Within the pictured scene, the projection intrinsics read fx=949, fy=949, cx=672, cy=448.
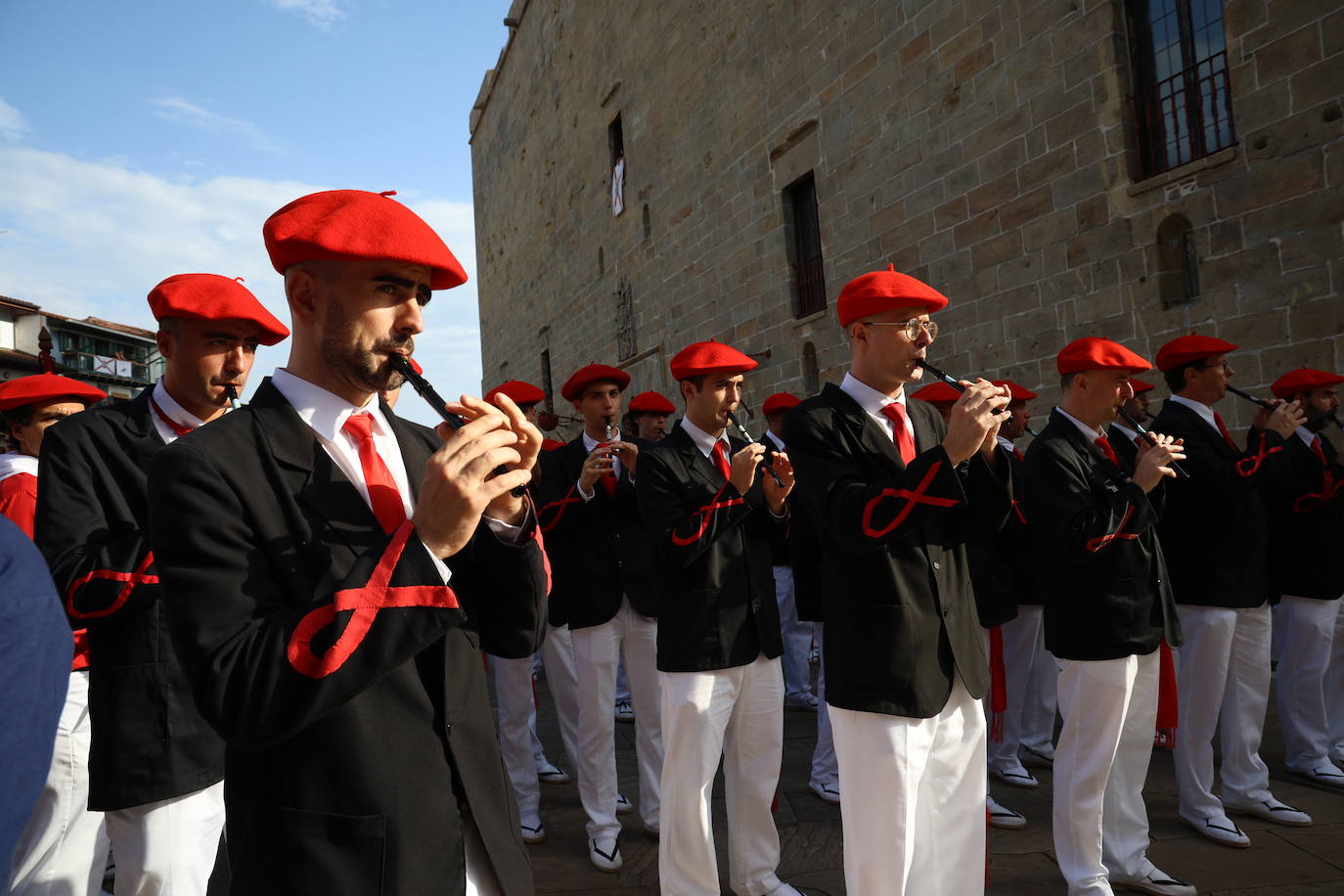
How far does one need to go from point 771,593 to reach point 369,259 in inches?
100

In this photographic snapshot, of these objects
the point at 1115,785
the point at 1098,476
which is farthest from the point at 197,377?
the point at 1115,785

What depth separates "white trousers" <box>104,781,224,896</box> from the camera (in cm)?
229

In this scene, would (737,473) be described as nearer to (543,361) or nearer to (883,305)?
(883,305)

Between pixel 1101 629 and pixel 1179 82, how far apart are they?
5579mm

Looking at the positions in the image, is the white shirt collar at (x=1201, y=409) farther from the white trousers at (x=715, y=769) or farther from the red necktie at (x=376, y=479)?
the red necktie at (x=376, y=479)

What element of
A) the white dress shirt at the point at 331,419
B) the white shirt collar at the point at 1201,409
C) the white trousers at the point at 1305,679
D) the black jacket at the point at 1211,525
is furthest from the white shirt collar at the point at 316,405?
the white trousers at the point at 1305,679

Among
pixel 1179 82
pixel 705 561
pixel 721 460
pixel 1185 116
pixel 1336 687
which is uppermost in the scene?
pixel 1179 82

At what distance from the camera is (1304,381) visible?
569cm

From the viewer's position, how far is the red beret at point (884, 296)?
→ 9.73ft

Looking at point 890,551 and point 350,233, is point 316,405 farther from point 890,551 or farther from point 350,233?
point 890,551

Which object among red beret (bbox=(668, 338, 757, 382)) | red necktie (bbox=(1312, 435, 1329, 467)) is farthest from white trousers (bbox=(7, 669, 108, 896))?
red necktie (bbox=(1312, 435, 1329, 467))

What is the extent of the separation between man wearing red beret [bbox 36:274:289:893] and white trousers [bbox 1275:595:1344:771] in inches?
201

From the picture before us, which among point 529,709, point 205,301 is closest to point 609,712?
point 529,709

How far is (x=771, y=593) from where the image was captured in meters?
3.75
